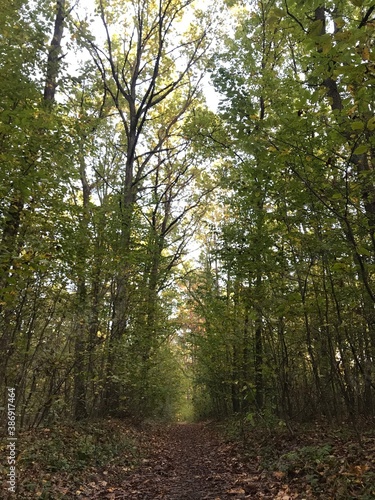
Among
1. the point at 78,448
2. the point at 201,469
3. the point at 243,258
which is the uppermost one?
the point at 243,258

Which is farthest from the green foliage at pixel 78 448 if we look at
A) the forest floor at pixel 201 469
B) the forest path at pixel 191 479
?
the forest path at pixel 191 479

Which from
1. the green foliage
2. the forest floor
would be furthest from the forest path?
the green foliage

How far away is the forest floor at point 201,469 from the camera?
4.22 metres

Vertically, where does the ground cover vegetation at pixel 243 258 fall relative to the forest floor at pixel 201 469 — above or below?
above

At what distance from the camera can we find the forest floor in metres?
4.22

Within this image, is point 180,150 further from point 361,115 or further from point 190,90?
point 361,115

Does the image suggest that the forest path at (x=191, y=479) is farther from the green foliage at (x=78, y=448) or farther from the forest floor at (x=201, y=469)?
the green foliage at (x=78, y=448)

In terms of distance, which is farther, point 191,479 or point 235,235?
point 235,235

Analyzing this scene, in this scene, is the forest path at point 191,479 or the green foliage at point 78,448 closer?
the forest path at point 191,479

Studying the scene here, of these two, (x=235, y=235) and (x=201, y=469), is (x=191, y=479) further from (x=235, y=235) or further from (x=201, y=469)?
(x=235, y=235)

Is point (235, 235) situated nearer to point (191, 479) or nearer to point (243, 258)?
point (243, 258)

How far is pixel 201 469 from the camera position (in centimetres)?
671

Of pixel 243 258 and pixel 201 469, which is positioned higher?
pixel 243 258

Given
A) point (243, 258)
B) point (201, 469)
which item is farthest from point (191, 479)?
point (243, 258)
